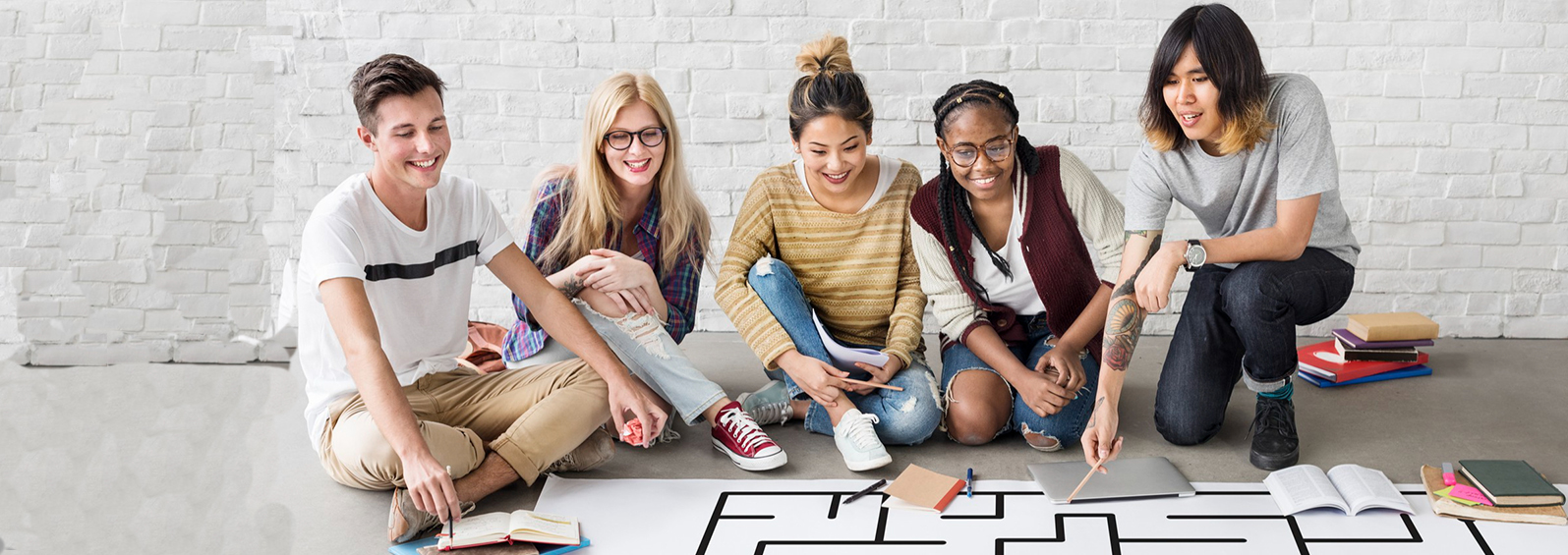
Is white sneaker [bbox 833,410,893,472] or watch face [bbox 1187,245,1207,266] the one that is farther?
white sneaker [bbox 833,410,893,472]

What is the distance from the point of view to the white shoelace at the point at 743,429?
2133 millimetres

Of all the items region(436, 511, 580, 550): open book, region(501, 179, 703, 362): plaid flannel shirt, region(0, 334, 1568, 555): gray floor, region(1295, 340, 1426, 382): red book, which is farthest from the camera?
region(1295, 340, 1426, 382): red book

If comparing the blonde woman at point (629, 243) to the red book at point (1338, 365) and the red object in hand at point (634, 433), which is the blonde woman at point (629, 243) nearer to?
the red object in hand at point (634, 433)

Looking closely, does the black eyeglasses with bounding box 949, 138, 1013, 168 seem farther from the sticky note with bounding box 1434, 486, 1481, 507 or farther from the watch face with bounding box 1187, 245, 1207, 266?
the sticky note with bounding box 1434, 486, 1481, 507

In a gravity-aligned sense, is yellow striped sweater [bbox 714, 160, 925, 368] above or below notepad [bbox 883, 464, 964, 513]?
above

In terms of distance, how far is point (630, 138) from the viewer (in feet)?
7.32

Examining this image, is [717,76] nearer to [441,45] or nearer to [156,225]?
[441,45]

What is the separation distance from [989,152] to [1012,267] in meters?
0.28

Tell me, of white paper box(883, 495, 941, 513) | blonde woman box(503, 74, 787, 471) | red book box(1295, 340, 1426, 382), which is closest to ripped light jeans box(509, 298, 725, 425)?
blonde woman box(503, 74, 787, 471)

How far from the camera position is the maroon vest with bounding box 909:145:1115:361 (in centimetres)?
217

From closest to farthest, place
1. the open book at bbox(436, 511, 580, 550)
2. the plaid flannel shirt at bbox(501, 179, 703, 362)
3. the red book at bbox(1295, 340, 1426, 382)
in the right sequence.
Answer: the open book at bbox(436, 511, 580, 550), the plaid flannel shirt at bbox(501, 179, 703, 362), the red book at bbox(1295, 340, 1426, 382)

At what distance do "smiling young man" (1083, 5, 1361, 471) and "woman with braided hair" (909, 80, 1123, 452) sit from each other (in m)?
0.13

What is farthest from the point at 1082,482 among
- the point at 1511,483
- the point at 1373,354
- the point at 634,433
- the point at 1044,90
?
the point at 1044,90

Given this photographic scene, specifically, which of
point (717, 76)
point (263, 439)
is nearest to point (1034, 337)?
point (717, 76)
